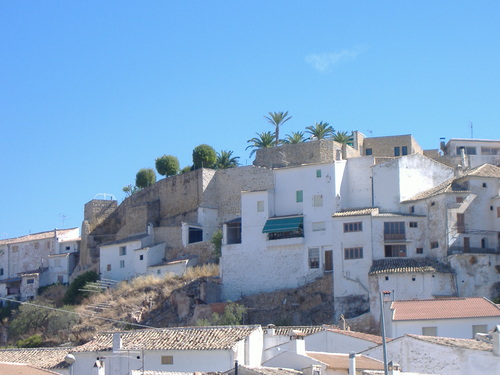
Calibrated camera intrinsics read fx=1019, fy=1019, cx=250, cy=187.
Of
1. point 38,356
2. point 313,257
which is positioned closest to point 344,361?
point 38,356

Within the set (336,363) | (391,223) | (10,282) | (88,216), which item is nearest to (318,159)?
(391,223)

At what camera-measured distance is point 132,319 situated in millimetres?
59062

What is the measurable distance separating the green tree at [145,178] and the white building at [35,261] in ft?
21.3

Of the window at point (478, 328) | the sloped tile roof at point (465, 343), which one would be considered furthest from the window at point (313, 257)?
the sloped tile roof at point (465, 343)

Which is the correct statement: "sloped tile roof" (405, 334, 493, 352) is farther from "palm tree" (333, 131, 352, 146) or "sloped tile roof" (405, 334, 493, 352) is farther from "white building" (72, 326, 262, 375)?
"palm tree" (333, 131, 352, 146)

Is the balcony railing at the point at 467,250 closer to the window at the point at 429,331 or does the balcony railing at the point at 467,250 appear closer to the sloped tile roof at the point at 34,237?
the window at the point at 429,331

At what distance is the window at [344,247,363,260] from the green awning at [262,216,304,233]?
409 cm

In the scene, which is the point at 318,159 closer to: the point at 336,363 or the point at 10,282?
the point at 10,282

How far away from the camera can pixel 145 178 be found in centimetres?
8100

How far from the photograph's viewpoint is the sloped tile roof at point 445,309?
140 feet

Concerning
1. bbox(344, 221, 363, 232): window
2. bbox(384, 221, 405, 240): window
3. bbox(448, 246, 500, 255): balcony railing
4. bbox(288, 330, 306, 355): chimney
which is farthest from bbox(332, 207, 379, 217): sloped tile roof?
bbox(288, 330, 306, 355): chimney

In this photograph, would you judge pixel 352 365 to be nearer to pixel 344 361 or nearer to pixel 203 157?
pixel 344 361

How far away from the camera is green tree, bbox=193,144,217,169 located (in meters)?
76.0

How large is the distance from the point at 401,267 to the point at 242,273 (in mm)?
11148
